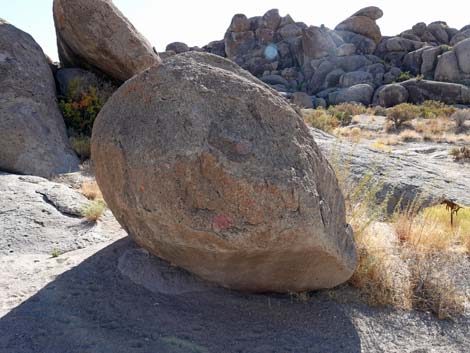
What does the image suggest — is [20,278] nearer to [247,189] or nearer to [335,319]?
[247,189]

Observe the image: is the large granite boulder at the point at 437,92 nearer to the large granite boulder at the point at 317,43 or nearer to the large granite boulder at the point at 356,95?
the large granite boulder at the point at 356,95

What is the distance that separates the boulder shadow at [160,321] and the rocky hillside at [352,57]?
26.4 metres

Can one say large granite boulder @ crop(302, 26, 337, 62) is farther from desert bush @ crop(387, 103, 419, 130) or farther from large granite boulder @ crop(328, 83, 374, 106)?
desert bush @ crop(387, 103, 419, 130)

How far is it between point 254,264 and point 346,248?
2.44 ft

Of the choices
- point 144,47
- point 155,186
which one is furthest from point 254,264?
point 144,47

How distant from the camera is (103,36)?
7906mm

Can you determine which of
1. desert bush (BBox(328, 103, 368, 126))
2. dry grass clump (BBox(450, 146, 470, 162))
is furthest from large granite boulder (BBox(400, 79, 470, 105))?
dry grass clump (BBox(450, 146, 470, 162))

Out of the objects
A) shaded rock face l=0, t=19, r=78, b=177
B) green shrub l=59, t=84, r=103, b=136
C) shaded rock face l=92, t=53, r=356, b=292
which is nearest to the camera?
shaded rock face l=92, t=53, r=356, b=292

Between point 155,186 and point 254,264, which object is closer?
point 155,186

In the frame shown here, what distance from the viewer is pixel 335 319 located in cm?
314

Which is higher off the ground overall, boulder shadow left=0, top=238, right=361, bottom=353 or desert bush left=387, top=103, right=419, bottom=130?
boulder shadow left=0, top=238, right=361, bottom=353

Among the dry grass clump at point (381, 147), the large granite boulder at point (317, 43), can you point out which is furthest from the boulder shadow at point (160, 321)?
the large granite boulder at point (317, 43)

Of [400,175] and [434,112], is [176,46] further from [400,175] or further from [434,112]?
[400,175]

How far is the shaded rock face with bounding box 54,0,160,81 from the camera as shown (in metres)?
7.82
